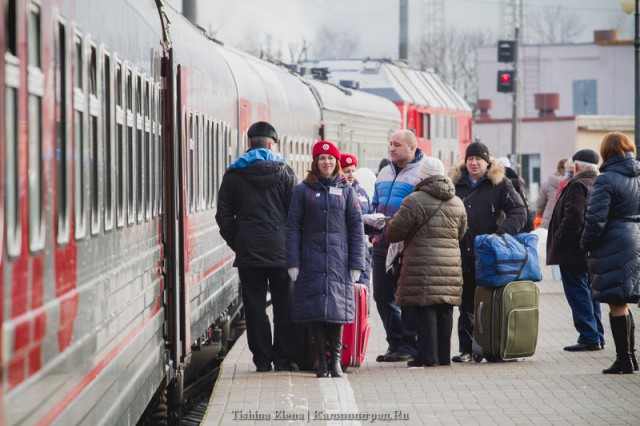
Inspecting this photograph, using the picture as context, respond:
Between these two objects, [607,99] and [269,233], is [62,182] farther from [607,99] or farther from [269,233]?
[607,99]

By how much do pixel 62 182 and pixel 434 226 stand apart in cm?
637

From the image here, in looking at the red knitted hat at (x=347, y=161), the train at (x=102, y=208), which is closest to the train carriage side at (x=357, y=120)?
the train at (x=102, y=208)

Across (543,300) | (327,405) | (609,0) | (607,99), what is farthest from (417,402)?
(609,0)

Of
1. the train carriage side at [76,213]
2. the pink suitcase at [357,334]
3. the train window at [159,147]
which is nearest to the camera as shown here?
the train carriage side at [76,213]

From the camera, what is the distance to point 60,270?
4922 millimetres

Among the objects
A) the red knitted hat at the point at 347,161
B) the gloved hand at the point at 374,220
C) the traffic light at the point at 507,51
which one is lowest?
the gloved hand at the point at 374,220

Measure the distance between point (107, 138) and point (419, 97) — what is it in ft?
118

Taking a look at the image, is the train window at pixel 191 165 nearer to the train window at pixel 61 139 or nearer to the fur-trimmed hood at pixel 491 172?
the fur-trimmed hood at pixel 491 172

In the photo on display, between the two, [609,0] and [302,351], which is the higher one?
[609,0]

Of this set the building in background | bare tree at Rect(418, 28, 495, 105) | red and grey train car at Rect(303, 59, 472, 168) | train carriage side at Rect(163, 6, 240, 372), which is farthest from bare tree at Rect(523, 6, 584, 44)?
train carriage side at Rect(163, 6, 240, 372)

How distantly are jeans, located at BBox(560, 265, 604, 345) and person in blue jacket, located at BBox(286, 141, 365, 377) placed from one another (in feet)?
8.73

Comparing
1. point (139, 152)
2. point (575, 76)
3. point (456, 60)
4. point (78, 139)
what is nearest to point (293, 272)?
point (139, 152)

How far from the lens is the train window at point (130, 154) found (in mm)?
7066

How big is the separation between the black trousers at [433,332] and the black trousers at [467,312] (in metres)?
0.51
